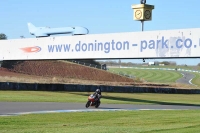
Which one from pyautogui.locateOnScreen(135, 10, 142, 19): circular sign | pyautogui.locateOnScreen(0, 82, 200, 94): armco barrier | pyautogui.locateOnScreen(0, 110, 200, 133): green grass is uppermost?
pyautogui.locateOnScreen(135, 10, 142, 19): circular sign

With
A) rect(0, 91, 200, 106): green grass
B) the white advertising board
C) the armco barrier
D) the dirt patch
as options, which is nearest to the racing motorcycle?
rect(0, 91, 200, 106): green grass

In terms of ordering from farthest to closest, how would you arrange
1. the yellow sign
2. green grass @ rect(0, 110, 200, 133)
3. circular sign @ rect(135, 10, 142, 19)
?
circular sign @ rect(135, 10, 142, 19) < the yellow sign < green grass @ rect(0, 110, 200, 133)

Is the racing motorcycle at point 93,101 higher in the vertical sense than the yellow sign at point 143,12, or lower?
lower

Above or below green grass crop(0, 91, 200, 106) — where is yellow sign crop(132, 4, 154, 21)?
above

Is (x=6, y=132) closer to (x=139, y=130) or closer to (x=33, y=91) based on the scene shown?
(x=139, y=130)

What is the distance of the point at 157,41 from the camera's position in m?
29.0

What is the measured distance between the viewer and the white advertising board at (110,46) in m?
27.8

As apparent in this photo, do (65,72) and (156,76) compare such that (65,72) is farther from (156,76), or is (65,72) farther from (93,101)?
(93,101)

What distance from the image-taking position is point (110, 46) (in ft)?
104

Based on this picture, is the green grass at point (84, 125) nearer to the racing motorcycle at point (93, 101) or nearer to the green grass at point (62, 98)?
the racing motorcycle at point (93, 101)

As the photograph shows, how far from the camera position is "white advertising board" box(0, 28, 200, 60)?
1093 inches

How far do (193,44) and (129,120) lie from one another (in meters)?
10.9

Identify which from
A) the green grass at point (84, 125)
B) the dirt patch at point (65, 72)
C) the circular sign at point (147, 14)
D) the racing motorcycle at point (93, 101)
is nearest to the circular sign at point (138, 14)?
the circular sign at point (147, 14)

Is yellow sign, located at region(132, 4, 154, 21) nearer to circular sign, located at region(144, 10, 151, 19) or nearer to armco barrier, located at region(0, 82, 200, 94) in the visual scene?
circular sign, located at region(144, 10, 151, 19)
